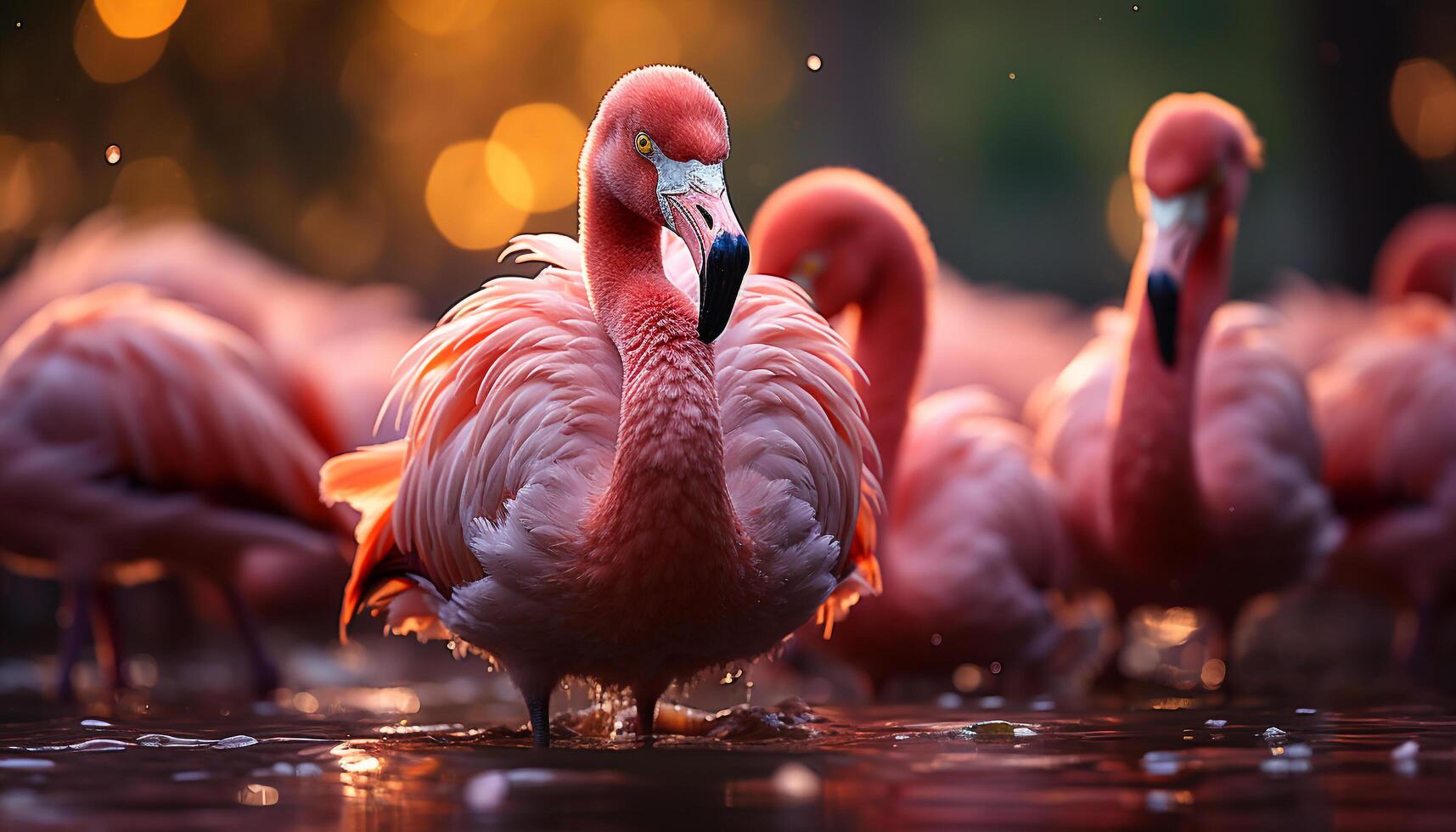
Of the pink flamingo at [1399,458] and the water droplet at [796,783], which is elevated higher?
the pink flamingo at [1399,458]

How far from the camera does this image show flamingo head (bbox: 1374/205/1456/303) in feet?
27.6

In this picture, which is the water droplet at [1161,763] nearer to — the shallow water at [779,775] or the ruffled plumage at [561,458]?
the shallow water at [779,775]

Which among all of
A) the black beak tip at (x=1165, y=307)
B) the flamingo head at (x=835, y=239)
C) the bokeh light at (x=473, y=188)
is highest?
the bokeh light at (x=473, y=188)

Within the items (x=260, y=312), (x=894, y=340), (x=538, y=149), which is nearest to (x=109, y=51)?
(x=538, y=149)

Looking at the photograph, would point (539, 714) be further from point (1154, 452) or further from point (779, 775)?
point (1154, 452)

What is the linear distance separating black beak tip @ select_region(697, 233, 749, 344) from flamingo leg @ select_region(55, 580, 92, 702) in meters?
3.31

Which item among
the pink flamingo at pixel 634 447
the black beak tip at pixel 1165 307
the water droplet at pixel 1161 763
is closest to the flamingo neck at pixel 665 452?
the pink flamingo at pixel 634 447

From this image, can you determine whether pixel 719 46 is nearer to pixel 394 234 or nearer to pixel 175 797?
pixel 394 234

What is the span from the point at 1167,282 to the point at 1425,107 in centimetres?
929

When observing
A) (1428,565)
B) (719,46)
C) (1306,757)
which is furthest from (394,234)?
(1306,757)

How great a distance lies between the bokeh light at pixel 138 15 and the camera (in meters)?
13.0

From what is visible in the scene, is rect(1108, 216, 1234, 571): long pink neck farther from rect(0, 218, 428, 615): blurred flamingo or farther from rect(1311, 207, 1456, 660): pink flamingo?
rect(0, 218, 428, 615): blurred flamingo

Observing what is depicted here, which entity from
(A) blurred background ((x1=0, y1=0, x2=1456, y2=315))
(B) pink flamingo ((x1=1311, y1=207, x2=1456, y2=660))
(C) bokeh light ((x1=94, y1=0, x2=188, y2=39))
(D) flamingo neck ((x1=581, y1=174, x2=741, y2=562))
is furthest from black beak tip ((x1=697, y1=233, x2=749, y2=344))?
(C) bokeh light ((x1=94, y1=0, x2=188, y2=39))

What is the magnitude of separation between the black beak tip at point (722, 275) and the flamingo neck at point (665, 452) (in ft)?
0.60
